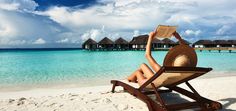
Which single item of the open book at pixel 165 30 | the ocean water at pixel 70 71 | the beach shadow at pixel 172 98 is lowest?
the ocean water at pixel 70 71

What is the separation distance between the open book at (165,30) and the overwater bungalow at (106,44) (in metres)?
45.1

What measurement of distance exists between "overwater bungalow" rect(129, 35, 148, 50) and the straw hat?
4573 cm

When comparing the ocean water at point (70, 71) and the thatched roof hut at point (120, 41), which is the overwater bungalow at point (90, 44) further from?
the ocean water at point (70, 71)

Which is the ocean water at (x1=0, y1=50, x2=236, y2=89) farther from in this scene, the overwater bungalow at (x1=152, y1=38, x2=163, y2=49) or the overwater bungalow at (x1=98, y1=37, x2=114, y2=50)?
the overwater bungalow at (x1=152, y1=38, x2=163, y2=49)

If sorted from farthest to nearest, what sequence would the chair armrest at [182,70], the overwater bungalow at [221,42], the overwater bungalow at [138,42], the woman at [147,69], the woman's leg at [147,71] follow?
the overwater bungalow at [221,42] → the overwater bungalow at [138,42] → the woman's leg at [147,71] → the woman at [147,69] → the chair armrest at [182,70]

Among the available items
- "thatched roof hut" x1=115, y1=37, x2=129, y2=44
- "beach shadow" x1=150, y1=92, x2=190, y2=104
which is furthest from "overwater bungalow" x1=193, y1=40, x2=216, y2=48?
"beach shadow" x1=150, y1=92, x2=190, y2=104

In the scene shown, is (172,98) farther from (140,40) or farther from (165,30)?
(140,40)

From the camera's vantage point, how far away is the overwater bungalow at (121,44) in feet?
165

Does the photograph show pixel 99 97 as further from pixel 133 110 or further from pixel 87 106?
pixel 133 110

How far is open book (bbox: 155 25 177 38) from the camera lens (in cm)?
343

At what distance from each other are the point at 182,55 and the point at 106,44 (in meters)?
46.3

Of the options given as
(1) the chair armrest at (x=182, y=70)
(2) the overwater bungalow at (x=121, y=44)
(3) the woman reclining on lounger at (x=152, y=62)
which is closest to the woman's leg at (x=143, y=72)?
(3) the woman reclining on lounger at (x=152, y=62)

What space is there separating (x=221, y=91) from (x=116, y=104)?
2.50 m

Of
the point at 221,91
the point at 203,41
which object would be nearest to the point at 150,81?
the point at 221,91
